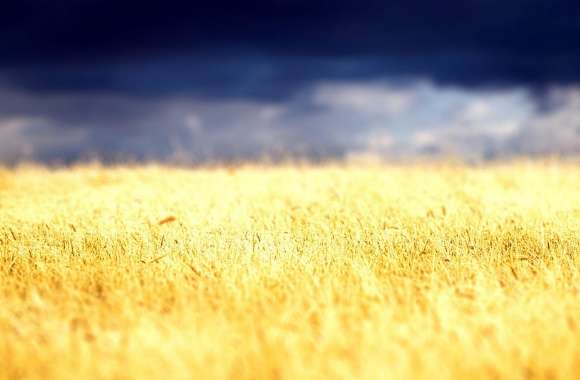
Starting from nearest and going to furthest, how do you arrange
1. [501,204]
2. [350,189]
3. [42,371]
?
[42,371]
[501,204]
[350,189]

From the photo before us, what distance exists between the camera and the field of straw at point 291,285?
3336mm

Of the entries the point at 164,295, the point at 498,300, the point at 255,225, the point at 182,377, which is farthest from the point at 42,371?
the point at 255,225

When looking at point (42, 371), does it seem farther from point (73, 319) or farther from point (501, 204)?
point (501, 204)

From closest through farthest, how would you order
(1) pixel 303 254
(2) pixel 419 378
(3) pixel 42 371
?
(2) pixel 419 378
(3) pixel 42 371
(1) pixel 303 254

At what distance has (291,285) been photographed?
4645 mm

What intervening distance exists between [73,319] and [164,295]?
73 cm

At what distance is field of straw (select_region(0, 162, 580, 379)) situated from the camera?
3.34 meters

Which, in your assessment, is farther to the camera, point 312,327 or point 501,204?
point 501,204

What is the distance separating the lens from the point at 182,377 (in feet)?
10.3

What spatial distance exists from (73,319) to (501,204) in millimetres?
6214

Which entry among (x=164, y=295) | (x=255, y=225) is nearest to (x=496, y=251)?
(x=255, y=225)

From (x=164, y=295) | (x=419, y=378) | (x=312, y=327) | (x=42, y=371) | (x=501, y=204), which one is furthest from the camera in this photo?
(x=501, y=204)

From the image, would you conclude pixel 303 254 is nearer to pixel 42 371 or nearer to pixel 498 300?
pixel 498 300

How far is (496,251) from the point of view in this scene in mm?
6012
